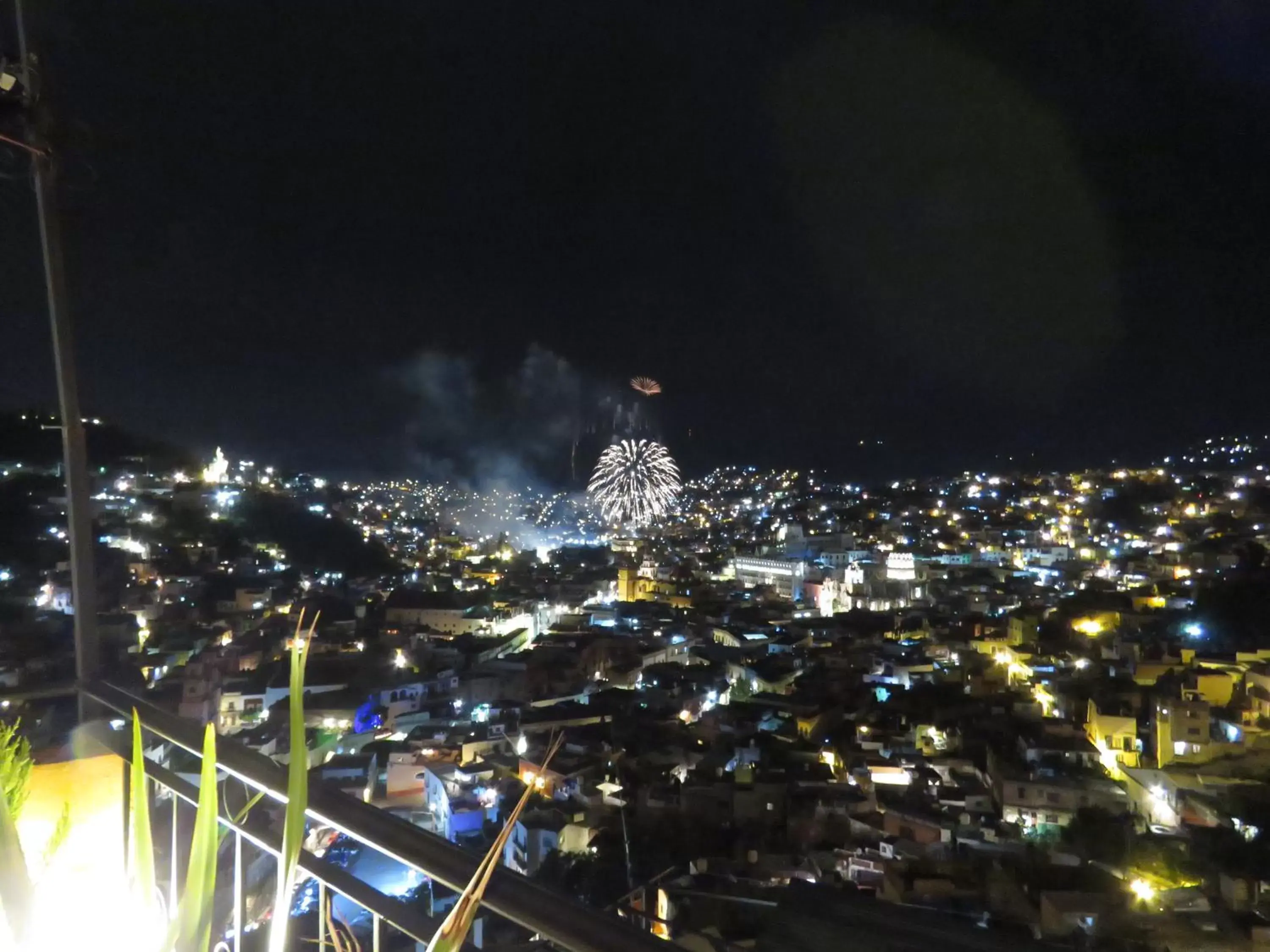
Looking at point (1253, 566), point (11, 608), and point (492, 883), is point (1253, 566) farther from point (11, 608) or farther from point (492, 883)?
point (11, 608)

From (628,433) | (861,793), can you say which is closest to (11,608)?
(861,793)

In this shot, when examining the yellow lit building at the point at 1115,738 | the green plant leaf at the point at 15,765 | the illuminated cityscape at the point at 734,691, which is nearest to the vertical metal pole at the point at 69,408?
the illuminated cityscape at the point at 734,691

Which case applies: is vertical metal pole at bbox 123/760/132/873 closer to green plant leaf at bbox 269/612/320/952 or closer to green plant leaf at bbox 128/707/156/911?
green plant leaf at bbox 128/707/156/911

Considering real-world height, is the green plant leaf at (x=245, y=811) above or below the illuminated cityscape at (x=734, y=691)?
below

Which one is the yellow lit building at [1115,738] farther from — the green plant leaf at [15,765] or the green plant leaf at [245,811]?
the green plant leaf at [15,765]

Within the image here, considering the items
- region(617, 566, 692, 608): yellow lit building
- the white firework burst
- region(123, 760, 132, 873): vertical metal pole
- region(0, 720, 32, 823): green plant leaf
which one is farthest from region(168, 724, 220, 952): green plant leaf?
region(617, 566, 692, 608): yellow lit building
